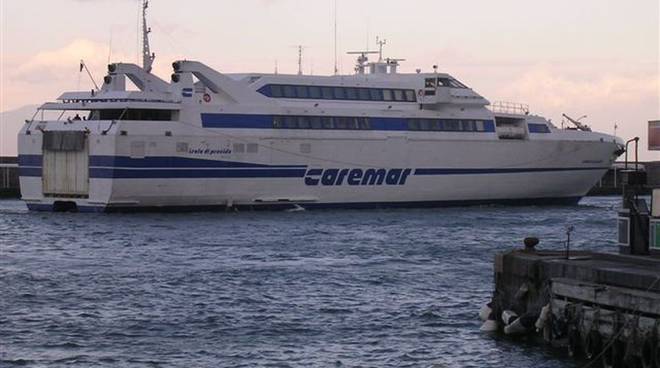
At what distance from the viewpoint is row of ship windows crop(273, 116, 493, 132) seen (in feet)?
166

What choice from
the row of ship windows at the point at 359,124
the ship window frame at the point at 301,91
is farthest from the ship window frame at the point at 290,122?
the ship window frame at the point at 301,91

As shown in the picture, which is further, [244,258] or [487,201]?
[487,201]

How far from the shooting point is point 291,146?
1986 inches

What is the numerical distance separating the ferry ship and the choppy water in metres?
2.37

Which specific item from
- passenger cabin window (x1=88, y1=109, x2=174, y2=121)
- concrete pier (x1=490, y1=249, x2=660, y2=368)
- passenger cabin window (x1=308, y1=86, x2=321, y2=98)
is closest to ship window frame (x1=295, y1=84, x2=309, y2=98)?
passenger cabin window (x1=308, y1=86, x2=321, y2=98)

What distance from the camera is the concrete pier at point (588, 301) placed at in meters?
16.1

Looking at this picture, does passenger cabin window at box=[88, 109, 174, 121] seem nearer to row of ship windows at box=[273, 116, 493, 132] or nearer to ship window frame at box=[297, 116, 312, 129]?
row of ship windows at box=[273, 116, 493, 132]

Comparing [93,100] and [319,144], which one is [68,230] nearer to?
[93,100]

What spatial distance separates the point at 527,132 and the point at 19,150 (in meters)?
22.3

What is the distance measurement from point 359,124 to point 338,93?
5.63 ft

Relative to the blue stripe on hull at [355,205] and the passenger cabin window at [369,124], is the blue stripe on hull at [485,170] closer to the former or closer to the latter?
the blue stripe on hull at [355,205]

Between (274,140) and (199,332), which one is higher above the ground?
(274,140)

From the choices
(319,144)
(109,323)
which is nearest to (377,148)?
(319,144)

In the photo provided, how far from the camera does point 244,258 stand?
1289 inches
